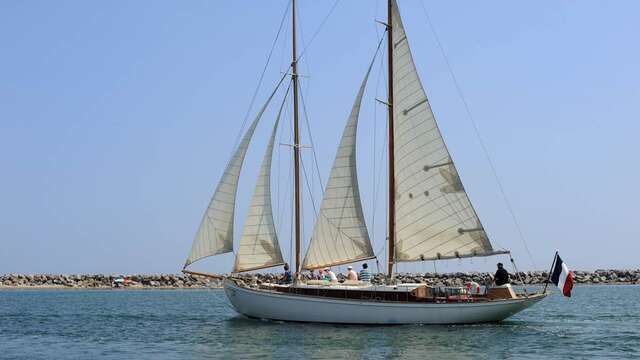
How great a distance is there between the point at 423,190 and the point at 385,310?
5005 mm

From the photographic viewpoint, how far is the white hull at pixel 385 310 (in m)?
34.7

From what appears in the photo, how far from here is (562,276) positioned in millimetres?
35000

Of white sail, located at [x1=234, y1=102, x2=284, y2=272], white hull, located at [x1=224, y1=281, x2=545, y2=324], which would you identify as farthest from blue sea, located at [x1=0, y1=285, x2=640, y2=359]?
white sail, located at [x1=234, y1=102, x2=284, y2=272]

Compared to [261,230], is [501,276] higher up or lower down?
lower down

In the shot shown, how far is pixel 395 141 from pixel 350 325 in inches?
301

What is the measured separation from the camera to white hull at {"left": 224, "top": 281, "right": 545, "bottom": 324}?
34.7 m

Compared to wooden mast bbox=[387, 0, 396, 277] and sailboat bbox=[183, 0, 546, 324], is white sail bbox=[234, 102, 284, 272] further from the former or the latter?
wooden mast bbox=[387, 0, 396, 277]

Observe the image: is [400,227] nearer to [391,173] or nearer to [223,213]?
[391,173]

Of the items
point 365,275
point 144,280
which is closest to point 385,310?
point 365,275

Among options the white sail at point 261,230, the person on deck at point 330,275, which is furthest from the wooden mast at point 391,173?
the white sail at point 261,230

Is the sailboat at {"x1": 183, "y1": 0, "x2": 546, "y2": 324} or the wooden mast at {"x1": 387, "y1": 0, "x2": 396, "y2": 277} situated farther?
the wooden mast at {"x1": 387, "y1": 0, "x2": 396, "y2": 277}

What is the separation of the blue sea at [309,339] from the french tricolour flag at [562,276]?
1.77 meters

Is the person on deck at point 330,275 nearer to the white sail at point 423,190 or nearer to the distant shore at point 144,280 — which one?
the white sail at point 423,190

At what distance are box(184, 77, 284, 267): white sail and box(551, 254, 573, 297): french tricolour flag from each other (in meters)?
13.2
